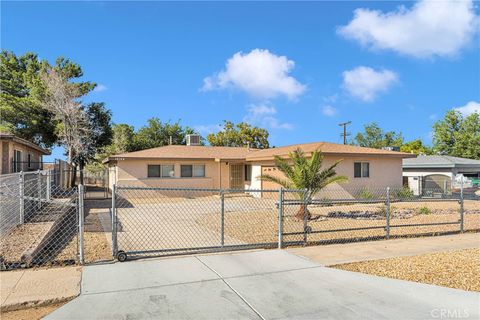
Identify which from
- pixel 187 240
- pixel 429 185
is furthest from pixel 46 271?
pixel 429 185

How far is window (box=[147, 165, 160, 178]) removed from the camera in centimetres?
2512

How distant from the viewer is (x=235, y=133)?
170 feet

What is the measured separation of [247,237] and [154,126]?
146 feet

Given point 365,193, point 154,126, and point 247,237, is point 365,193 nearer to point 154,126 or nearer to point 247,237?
point 247,237

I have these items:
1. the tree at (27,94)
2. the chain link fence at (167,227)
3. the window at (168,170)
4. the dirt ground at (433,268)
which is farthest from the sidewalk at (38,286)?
the tree at (27,94)

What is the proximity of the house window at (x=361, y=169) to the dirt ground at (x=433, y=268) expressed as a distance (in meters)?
14.3

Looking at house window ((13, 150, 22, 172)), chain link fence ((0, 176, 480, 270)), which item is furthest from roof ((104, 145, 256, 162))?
chain link fence ((0, 176, 480, 270))

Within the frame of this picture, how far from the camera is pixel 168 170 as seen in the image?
84.4ft

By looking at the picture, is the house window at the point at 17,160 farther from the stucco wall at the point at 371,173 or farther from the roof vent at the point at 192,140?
the roof vent at the point at 192,140

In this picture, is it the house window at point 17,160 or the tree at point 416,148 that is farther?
the tree at point 416,148

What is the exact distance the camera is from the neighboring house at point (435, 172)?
2599 cm

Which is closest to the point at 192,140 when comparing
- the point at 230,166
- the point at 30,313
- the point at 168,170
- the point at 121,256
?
the point at 230,166

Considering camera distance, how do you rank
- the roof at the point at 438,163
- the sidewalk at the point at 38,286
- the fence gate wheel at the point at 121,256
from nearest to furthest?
the sidewalk at the point at 38,286 < the fence gate wheel at the point at 121,256 < the roof at the point at 438,163

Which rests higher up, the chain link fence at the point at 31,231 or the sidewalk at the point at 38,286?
the chain link fence at the point at 31,231
